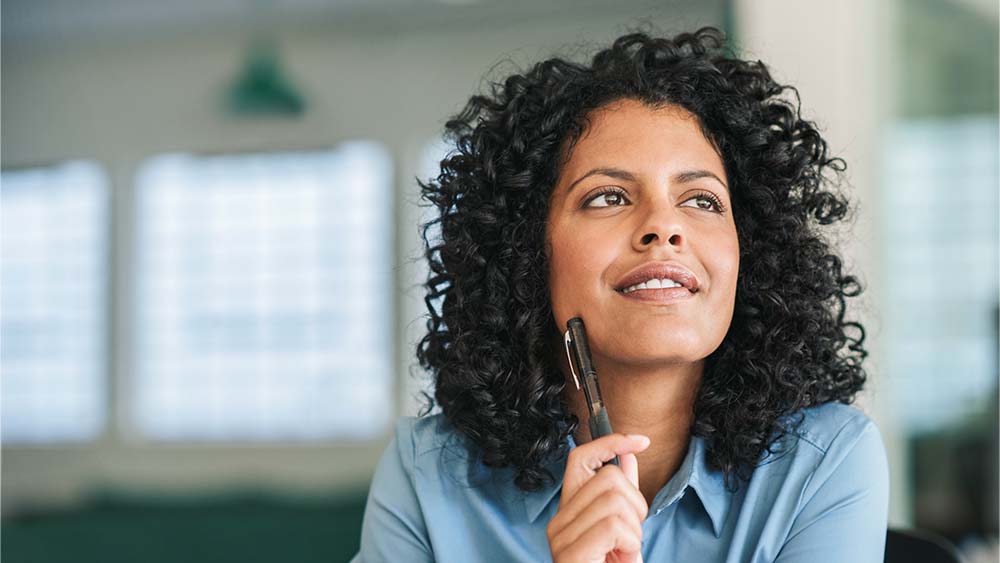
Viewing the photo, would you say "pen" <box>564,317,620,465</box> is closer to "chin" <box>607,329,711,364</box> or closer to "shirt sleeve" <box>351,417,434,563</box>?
"chin" <box>607,329,711,364</box>

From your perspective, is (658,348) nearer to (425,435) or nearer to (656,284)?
(656,284)

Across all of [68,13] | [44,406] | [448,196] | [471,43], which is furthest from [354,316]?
[448,196]

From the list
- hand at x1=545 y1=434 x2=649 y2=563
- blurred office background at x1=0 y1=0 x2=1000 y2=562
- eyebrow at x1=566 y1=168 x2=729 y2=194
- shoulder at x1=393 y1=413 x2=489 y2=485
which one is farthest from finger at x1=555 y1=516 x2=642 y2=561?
blurred office background at x1=0 y1=0 x2=1000 y2=562

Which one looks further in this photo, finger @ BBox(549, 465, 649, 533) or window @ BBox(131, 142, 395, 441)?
window @ BBox(131, 142, 395, 441)

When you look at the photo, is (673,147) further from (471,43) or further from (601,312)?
(471,43)

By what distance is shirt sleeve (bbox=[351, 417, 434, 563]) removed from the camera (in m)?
1.31

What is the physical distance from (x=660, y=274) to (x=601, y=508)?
285 mm

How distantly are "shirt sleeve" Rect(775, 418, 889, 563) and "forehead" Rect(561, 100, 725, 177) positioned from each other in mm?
388

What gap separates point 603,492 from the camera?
1050 millimetres

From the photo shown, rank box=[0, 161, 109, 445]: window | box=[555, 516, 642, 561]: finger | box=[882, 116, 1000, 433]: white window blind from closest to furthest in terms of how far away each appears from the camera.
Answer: box=[555, 516, 642, 561]: finger
box=[882, 116, 1000, 433]: white window blind
box=[0, 161, 109, 445]: window

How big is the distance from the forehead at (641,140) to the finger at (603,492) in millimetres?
393

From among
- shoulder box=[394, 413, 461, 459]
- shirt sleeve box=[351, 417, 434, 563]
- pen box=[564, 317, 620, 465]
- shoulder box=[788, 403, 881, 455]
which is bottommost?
shirt sleeve box=[351, 417, 434, 563]

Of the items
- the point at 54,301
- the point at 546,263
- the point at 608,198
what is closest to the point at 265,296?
the point at 54,301

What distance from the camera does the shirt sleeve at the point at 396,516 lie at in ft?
4.31
